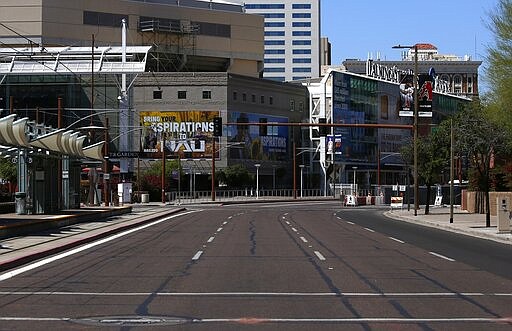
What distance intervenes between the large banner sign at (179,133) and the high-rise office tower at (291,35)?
281 feet

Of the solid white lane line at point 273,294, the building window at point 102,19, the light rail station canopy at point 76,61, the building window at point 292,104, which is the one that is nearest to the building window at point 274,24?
the building window at point 292,104

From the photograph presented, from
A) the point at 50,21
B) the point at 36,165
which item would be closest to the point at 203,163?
the point at 50,21

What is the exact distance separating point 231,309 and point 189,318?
1020 mm

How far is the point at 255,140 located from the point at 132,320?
3872 inches

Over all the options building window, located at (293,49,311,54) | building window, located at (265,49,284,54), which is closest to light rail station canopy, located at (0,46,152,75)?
building window, located at (265,49,284,54)

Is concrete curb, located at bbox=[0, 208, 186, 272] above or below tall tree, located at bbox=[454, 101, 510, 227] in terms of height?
below

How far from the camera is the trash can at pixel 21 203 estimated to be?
35812 mm

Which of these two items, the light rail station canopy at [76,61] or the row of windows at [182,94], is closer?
the light rail station canopy at [76,61]

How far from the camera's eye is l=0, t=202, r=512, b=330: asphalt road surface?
11.1 meters

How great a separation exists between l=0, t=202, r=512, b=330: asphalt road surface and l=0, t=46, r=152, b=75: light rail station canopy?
6677 cm

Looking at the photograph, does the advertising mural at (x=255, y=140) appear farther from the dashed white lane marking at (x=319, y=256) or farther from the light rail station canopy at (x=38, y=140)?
the dashed white lane marking at (x=319, y=256)

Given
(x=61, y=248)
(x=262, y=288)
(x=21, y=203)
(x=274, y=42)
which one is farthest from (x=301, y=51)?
(x=262, y=288)

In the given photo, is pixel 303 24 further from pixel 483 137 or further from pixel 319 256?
pixel 319 256

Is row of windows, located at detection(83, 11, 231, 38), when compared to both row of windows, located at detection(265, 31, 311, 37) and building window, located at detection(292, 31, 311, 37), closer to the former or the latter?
row of windows, located at detection(265, 31, 311, 37)
